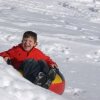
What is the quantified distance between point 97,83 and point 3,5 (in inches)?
347

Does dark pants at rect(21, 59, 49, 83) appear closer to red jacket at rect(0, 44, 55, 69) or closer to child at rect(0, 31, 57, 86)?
child at rect(0, 31, 57, 86)

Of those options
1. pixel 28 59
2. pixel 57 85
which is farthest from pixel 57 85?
pixel 28 59

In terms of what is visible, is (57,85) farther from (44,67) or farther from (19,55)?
(19,55)

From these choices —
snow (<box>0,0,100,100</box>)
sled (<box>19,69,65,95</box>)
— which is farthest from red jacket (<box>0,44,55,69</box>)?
snow (<box>0,0,100,100</box>)

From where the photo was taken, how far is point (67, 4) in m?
17.2

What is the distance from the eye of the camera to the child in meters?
5.57

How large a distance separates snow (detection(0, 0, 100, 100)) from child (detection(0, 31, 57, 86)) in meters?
0.54

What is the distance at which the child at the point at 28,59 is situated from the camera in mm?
5574

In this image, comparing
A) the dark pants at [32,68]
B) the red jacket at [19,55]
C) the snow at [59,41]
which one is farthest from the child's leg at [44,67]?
the snow at [59,41]

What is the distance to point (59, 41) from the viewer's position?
30.0ft

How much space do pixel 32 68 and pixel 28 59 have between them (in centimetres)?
15

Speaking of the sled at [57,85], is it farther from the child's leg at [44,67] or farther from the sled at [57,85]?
the child's leg at [44,67]

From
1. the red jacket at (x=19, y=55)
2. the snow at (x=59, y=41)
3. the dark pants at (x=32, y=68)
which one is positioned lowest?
the snow at (x=59, y=41)

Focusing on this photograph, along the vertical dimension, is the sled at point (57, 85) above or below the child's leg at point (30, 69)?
below
